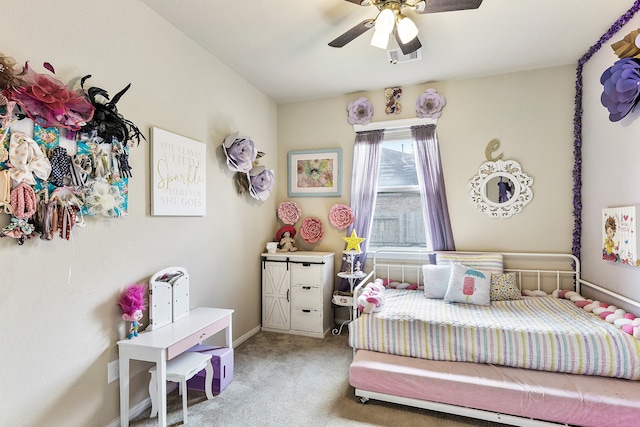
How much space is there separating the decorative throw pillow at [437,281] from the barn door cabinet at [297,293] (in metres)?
1.05

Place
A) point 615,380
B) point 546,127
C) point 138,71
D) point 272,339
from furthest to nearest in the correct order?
point 272,339, point 546,127, point 138,71, point 615,380

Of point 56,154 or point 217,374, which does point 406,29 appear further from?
point 217,374

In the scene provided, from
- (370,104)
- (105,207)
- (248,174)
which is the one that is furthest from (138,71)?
(370,104)

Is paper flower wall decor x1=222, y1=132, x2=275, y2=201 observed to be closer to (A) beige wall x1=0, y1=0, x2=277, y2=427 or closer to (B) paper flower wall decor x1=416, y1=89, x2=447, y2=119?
(A) beige wall x1=0, y1=0, x2=277, y2=427

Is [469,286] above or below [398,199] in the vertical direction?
below

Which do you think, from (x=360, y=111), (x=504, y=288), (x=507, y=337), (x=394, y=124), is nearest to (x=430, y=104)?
(x=394, y=124)

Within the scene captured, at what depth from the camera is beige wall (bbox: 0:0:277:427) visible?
1.50 metres

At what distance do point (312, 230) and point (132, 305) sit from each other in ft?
6.94

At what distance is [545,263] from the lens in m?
3.07

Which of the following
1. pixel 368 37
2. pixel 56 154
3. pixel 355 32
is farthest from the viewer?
pixel 368 37

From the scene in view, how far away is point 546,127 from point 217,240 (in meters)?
3.32

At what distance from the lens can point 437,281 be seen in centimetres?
294

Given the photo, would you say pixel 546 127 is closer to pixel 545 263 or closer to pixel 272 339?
pixel 545 263

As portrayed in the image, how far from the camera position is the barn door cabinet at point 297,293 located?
3.34 metres
